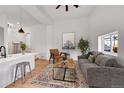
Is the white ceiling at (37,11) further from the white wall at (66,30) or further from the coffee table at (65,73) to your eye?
the coffee table at (65,73)

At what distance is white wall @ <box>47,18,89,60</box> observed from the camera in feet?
26.6

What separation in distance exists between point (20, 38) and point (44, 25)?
7.76ft

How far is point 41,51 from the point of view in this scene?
8.77 meters

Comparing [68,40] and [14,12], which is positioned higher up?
[14,12]

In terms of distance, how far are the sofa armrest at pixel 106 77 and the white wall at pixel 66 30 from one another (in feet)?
17.6

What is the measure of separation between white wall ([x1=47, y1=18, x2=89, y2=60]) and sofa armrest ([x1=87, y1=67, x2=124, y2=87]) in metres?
5.35

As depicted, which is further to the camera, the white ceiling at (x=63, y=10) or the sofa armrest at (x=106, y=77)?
the white ceiling at (x=63, y=10)

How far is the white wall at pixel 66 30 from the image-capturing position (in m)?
8.09

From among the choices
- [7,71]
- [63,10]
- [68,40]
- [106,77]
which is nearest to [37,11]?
[63,10]

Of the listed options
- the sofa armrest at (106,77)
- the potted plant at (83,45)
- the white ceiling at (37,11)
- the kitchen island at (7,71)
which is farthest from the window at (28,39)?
the sofa armrest at (106,77)

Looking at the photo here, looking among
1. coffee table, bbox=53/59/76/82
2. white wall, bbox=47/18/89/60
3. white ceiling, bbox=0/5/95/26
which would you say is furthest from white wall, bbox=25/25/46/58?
coffee table, bbox=53/59/76/82

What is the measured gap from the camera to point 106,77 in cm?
281

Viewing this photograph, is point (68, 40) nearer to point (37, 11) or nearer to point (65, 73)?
point (37, 11)

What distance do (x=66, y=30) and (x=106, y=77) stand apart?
582 cm
